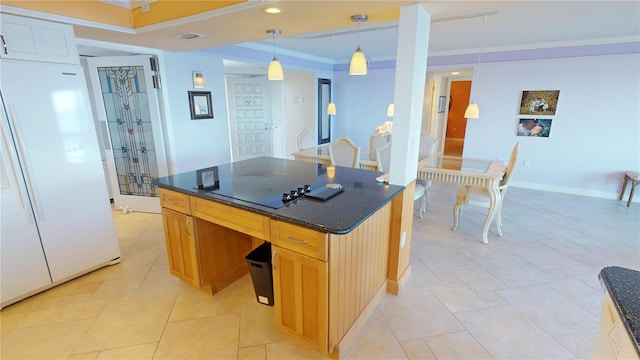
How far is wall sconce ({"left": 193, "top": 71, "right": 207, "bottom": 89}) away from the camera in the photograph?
3.89 m

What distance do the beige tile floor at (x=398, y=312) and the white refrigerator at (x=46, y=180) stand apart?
258 millimetres

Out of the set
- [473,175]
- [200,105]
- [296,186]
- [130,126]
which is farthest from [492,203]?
[130,126]

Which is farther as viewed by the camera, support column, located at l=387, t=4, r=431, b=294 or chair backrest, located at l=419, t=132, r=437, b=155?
chair backrest, located at l=419, t=132, r=437, b=155

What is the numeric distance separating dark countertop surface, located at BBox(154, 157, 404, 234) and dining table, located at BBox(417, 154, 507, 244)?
120 centimetres

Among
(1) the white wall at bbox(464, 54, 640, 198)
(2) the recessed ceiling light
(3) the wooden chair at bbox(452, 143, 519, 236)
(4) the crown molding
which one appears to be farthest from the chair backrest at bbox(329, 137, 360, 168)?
(1) the white wall at bbox(464, 54, 640, 198)

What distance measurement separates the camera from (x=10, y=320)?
205cm

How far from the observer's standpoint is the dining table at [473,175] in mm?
3108

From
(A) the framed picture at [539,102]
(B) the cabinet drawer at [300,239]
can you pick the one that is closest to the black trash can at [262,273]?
(B) the cabinet drawer at [300,239]

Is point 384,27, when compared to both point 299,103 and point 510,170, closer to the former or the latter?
point 510,170

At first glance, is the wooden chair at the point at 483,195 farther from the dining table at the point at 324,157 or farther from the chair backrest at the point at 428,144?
the dining table at the point at 324,157

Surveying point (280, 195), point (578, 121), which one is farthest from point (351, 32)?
point (578, 121)

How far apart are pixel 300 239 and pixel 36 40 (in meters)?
2.37

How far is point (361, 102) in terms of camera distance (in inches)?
267

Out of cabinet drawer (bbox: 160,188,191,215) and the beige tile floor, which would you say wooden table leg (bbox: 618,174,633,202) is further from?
cabinet drawer (bbox: 160,188,191,215)
